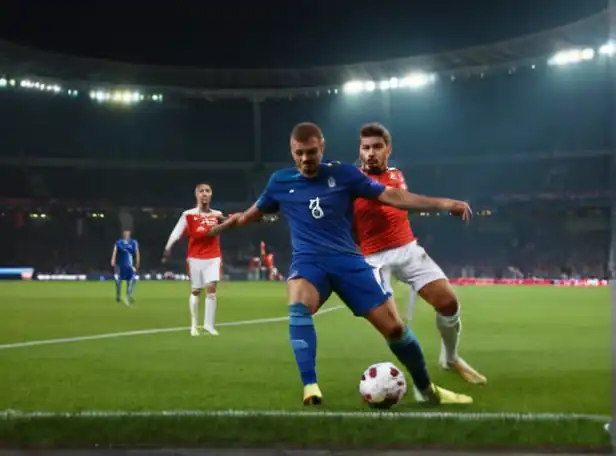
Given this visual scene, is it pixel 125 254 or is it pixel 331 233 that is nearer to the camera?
pixel 331 233

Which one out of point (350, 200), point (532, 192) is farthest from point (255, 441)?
point (532, 192)

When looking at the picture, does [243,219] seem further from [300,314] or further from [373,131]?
[373,131]

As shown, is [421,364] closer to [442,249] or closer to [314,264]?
[314,264]

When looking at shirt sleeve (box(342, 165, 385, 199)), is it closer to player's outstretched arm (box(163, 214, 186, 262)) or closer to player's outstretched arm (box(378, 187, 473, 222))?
player's outstretched arm (box(378, 187, 473, 222))

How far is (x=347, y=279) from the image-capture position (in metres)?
5.68

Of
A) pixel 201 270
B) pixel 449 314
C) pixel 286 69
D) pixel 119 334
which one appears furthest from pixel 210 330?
pixel 286 69

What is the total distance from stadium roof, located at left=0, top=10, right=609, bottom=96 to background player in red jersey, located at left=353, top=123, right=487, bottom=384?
3470 cm

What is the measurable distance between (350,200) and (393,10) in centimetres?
4074

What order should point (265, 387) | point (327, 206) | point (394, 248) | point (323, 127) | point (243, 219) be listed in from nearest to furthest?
point (327, 206)
point (243, 219)
point (265, 387)
point (394, 248)
point (323, 127)

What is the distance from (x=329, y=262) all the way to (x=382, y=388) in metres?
1.02

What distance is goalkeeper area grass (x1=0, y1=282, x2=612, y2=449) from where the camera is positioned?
466cm

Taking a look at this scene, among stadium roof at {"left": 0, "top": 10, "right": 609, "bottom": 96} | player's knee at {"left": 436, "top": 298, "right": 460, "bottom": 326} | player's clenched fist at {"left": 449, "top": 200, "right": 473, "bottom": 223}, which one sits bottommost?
player's knee at {"left": 436, "top": 298, "right": 460, "bottom": 326}

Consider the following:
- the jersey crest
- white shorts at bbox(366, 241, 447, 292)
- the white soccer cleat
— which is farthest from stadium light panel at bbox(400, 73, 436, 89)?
the jersey crest

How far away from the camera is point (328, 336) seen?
11719mm
